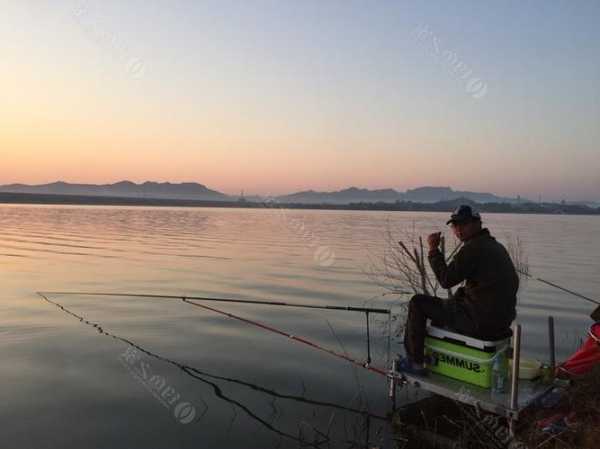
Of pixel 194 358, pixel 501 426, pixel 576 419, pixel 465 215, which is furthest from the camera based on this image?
pixel 194 358

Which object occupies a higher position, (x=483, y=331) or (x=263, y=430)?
(x=483, y=331)

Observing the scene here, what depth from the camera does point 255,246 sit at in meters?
31.6

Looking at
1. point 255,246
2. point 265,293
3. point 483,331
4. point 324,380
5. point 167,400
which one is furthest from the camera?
point 255,246

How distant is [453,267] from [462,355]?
1046 mm

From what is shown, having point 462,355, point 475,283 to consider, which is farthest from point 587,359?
point 475,283

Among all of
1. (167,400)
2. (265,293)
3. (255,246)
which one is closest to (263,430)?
(167,400)

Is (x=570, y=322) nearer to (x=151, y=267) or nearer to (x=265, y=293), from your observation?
(x=265, y=293)

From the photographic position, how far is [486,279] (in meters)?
5.65

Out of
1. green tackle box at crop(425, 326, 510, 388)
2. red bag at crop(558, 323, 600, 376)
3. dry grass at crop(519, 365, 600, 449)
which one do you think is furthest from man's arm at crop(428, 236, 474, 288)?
red bag at crop(558, 323, 600, 376)

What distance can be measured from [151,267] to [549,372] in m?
17.1

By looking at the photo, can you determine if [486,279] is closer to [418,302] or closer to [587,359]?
[418,302]

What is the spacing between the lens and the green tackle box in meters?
5.75

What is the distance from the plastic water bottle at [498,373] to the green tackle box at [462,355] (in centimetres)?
3

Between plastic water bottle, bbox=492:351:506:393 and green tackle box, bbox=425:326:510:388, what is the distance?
1.3 inches
